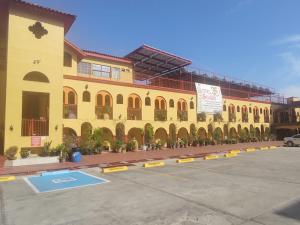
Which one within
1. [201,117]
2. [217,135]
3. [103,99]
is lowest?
[217,135]

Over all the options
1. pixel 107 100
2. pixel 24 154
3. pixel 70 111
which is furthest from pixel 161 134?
pixel 24 154

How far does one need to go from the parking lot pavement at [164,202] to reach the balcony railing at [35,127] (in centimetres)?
636

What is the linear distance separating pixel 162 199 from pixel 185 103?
24.2 m

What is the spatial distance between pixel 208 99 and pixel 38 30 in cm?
2202

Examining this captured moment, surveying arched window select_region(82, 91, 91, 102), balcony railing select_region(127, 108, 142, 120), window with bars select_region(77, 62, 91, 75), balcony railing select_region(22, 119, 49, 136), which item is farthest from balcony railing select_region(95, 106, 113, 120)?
balcony railing select_region(22, 119, 49, 136)

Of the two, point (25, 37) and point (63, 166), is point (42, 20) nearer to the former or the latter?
point (25, 37)

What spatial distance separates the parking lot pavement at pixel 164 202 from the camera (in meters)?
6.64

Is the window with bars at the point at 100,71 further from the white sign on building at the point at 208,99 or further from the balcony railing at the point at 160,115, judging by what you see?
the white sign on building at the point at 208,99

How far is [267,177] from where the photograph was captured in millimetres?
12180

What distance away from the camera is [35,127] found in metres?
18.5

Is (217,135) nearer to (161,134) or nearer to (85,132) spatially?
(161,134)

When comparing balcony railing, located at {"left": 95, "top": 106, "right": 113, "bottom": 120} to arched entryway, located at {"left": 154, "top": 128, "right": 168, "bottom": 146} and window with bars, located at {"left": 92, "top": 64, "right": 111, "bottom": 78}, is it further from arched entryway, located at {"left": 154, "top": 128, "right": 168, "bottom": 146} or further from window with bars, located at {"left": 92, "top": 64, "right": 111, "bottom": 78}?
arched entryway, located at {"left": 154, "top": 128, "right": 168, "bottom": 146}

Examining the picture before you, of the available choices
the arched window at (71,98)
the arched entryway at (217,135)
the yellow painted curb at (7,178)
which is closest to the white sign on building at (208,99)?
the arched entryway at (217,135)

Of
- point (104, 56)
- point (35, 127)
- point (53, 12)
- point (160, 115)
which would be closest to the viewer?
point (35, 127)
